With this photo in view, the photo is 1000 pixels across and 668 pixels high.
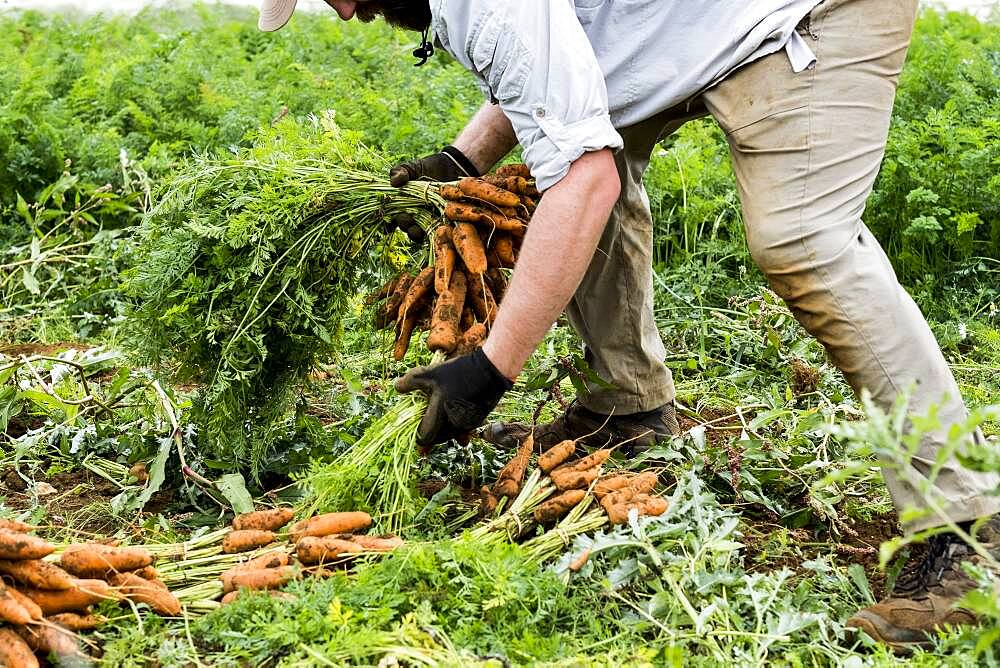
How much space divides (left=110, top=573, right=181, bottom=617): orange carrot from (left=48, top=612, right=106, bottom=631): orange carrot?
0.28ft

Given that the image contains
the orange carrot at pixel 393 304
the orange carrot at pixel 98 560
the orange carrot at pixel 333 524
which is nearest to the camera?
the orange carrot at pixel 98 560

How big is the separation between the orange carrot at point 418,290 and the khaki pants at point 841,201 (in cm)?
86

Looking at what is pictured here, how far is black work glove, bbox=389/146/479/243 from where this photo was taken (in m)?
3.28

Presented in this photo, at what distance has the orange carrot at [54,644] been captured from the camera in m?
2.36

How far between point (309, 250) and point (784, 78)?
4.43ft

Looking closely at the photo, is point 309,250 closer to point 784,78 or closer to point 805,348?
point 784,78

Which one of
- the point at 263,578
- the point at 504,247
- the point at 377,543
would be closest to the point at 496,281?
the point at 504,247

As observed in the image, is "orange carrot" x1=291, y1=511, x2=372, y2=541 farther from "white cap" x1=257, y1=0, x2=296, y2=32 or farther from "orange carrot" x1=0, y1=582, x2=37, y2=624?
"white cap" x1=257, y1=0, x2=296, y2=32

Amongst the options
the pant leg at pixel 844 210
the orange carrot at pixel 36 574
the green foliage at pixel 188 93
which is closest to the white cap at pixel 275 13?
the pant leg at pixel 844 210

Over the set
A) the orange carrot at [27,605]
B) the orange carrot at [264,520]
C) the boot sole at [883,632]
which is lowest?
the orange carrot at [264,520]

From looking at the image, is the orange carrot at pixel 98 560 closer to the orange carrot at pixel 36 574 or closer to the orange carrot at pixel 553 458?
the orange carrot at pixel 36 574

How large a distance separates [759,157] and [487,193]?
72 centimetres

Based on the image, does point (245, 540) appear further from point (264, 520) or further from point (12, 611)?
point (12, 611)

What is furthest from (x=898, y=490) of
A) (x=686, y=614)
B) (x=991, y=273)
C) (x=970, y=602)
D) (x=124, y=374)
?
(x=991, y=273)
